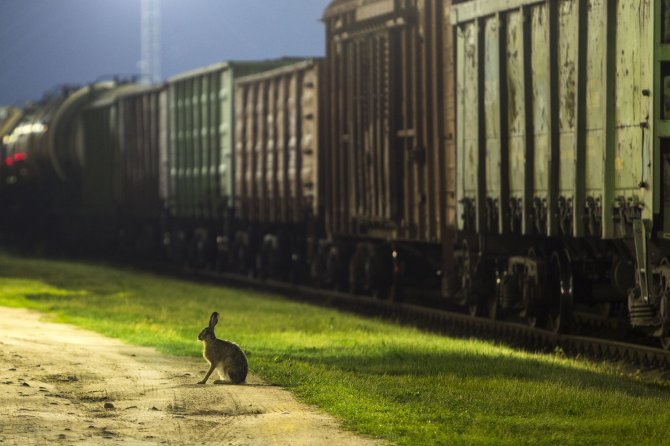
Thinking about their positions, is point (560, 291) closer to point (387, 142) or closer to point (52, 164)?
point (387, 142)

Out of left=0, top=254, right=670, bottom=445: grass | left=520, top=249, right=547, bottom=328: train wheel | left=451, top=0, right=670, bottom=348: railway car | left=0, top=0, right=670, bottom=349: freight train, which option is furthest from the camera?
left=520, top=249, right=547, bottom=328: train wheel

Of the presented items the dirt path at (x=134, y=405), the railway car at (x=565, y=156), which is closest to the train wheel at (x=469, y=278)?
the railway car at (x=565, y=156)

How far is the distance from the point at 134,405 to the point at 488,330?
9.10m

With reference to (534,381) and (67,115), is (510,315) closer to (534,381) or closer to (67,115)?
(534,381)

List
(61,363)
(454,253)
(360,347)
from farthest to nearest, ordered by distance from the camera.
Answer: (454,253), (360,347), (61,363)

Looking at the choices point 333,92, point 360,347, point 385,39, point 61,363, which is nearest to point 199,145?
point 333,92

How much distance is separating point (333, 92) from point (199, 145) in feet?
33.6

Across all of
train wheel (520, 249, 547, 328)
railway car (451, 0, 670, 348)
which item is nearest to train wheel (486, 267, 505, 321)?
railway car (451, 0, 670, 348)

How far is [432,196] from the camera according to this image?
21.9m

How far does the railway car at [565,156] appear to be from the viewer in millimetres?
15023

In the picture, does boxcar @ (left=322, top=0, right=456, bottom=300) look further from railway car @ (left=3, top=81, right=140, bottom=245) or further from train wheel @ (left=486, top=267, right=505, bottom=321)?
railway car @ (left=3, top=81, right=140, bottom=245)

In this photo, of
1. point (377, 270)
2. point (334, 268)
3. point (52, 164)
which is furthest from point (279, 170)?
point (52, 164)

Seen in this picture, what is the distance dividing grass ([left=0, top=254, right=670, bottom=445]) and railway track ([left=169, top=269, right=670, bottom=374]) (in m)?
0.63

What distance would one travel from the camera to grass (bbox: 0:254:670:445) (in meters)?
10.4
